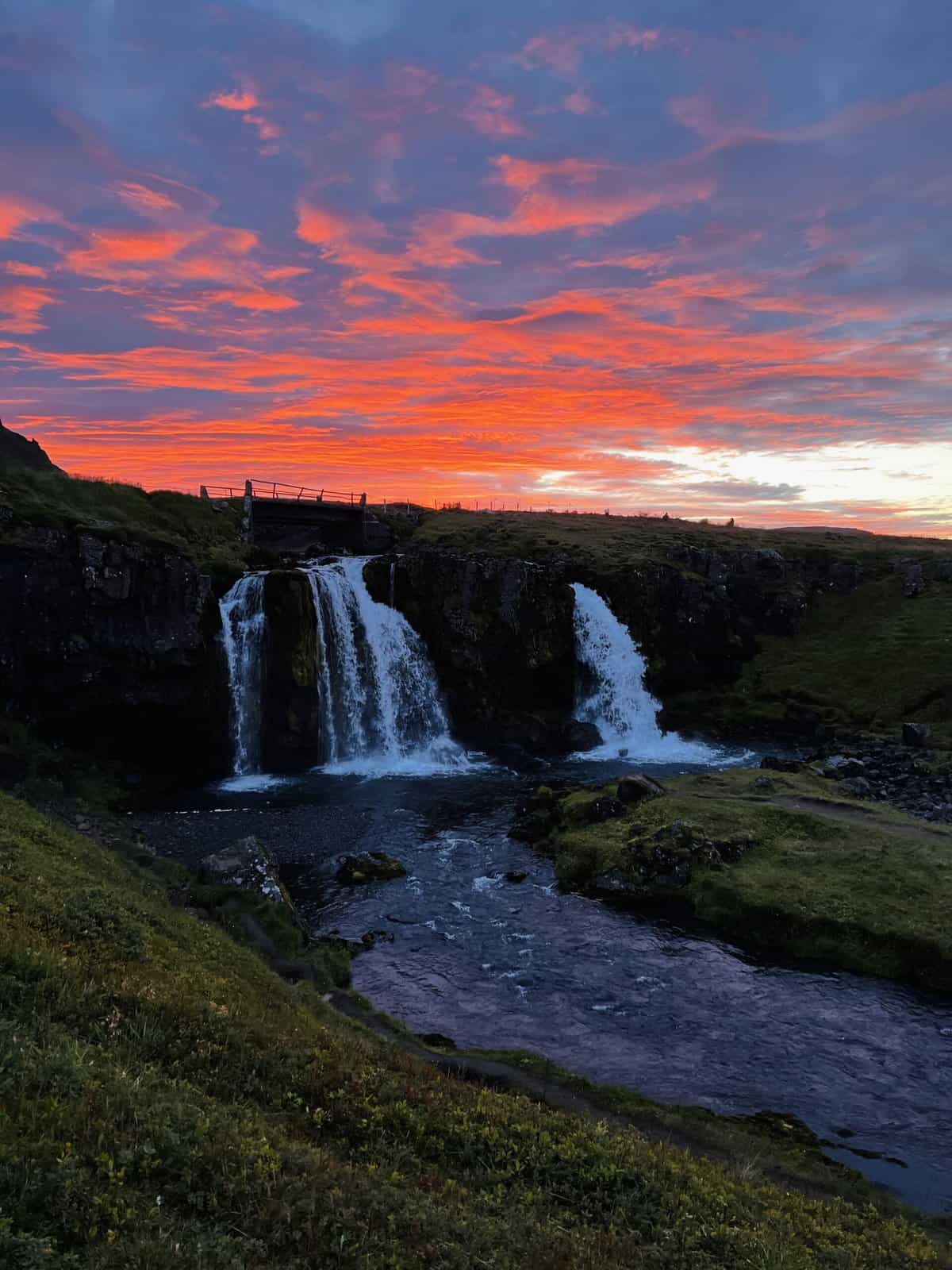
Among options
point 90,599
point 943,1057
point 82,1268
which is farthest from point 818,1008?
point 90,599

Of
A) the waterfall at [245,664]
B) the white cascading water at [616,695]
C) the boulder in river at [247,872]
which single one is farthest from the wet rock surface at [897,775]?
the waterfall at [245,664]

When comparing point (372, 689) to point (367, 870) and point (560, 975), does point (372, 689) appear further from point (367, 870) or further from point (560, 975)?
point (560, 975)

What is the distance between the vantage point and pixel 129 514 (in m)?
61.4

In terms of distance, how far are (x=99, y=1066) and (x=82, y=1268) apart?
353cm

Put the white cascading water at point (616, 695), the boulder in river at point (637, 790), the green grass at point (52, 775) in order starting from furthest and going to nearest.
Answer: the white cascading water at point (616, 695) < the boulder in river at point (637, 790) < the green grass at point (52, 775)

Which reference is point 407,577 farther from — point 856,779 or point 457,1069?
point 457,1069

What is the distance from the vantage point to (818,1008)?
22.3 m

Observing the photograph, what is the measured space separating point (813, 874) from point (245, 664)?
3753 centimetres

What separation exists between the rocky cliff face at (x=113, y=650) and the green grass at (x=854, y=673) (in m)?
38.5

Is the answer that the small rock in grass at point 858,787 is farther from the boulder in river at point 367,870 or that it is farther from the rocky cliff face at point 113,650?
the rocky cliff face at point 113,650

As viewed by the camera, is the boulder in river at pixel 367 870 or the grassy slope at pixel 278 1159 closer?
the grassy slope at pixel 278 1159

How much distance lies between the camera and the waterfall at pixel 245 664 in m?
50.8

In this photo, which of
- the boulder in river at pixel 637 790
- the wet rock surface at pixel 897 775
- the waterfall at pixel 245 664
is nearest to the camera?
the boulder in river at pixel 637 790

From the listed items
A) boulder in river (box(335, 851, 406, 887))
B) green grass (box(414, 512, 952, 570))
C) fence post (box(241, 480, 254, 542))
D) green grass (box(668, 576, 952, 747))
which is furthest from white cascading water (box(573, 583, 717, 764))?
fence post (box(241, 480, 254, 542))
